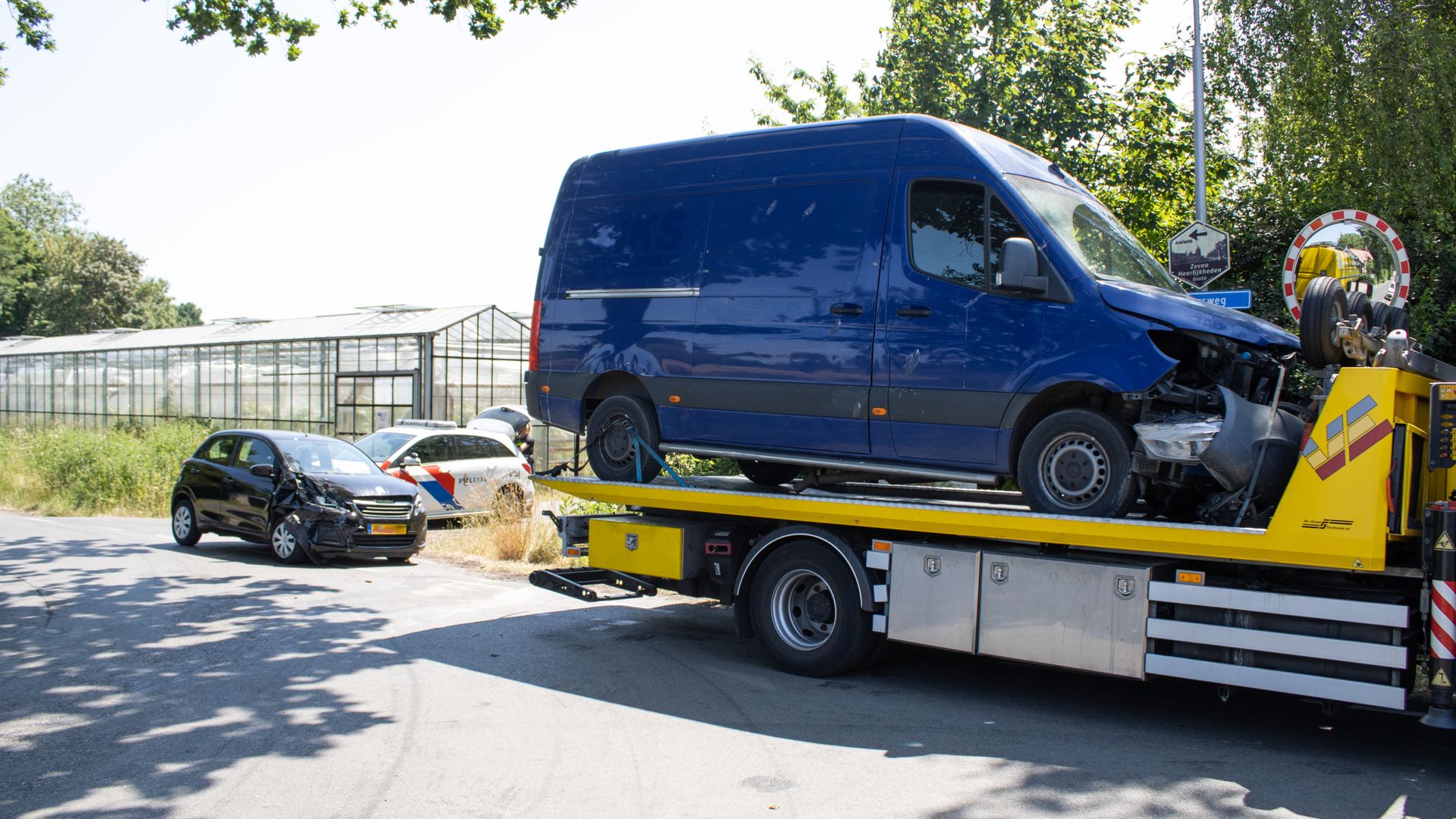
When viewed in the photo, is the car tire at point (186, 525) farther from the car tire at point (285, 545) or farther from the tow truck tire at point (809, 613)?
the tow truck tire at point (809, 613)

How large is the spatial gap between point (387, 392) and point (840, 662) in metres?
20.5

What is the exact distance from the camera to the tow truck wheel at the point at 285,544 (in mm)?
13109

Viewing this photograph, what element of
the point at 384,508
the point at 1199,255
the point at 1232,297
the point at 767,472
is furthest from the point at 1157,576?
the point at 384,508

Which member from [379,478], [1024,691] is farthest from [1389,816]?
[379,478]

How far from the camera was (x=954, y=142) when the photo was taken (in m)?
7.15

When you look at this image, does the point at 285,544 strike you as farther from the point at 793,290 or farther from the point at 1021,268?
the point at 1021,268

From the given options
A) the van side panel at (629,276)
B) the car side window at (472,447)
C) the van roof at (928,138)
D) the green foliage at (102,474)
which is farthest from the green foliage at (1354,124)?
the green foliage at (102,474)

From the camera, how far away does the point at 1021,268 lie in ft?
21.2

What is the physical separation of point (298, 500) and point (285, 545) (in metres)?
0.57

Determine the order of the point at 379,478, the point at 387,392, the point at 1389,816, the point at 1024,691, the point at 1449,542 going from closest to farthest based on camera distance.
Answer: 1. the point at 1389,816
2. the point at 1449,542
3. the point at 1024,691
4. the point at 379,478
5. the point at 387,392

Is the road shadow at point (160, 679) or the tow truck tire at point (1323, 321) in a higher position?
the tow truck tire at point (1323, 321)

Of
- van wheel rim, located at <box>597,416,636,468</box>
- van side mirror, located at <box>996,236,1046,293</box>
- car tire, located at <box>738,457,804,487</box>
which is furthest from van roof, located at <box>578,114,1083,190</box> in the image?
car tire, located at <box>738,457,804,487</box>

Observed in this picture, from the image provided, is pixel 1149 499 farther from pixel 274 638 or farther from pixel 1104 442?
pixel 274 638

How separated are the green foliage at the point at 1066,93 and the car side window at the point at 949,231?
8376mm
